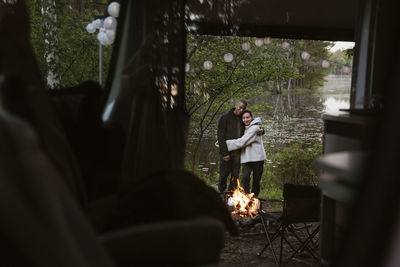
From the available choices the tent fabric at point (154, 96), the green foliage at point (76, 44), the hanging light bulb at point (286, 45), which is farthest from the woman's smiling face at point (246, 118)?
the tent fabric at point (154, 96)

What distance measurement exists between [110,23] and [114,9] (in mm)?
24

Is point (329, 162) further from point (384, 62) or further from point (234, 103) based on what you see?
point (234, 103)

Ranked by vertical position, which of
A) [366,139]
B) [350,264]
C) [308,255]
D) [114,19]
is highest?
[114,19]

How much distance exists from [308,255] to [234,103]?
2712 mm

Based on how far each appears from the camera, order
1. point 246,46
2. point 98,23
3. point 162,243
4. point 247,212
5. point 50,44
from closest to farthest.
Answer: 1. point 162,243
2. point 98,23
3. point 50,44
4. point 247,212
5. point 246,46

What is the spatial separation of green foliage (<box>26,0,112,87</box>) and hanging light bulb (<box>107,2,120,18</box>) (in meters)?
0.03

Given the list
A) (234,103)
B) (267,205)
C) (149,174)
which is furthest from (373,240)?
(234,103)

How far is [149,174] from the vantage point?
20.9 inches

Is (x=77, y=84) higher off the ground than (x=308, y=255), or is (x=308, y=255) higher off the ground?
(x=77, y=84)

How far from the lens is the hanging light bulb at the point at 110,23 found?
0.58 m

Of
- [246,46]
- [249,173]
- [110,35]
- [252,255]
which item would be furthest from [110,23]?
[246,46]

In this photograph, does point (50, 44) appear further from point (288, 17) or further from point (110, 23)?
point (288, 17)

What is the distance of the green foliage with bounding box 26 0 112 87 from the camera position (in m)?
0.58

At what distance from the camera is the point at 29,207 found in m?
0.34
